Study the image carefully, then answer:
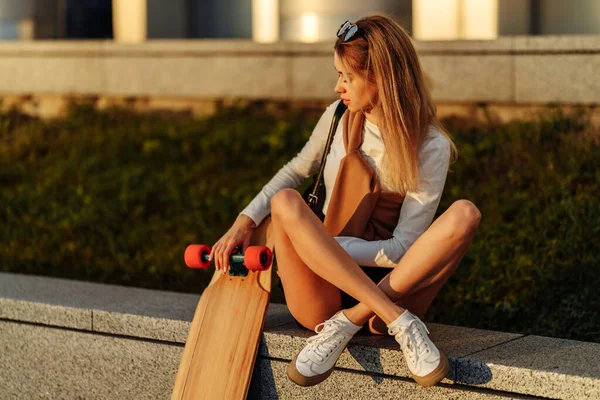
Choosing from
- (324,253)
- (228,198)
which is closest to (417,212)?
(324,253)

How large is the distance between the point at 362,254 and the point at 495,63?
3723 mm

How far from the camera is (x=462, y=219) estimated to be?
381 centimetres

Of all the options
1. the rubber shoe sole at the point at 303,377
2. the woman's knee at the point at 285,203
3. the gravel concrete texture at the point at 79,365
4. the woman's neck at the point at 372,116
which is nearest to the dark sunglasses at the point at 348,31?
the woman's neck at the point at 372,116

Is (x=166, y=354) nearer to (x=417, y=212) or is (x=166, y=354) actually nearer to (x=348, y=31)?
(x=417, y=212)

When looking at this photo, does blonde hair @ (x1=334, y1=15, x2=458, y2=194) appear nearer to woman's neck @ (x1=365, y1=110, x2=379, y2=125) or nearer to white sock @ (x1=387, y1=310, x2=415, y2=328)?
woman's neck @ (x1=365, y1=110, x2=379, y2=125)

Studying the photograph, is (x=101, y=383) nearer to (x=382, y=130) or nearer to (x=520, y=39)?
(x=382, y=130)

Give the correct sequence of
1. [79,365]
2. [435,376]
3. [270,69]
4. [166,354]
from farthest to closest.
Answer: [270,69] < [79,365] < [166,354] < [435,376]

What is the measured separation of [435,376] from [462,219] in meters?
0.56

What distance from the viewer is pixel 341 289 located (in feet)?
13.2

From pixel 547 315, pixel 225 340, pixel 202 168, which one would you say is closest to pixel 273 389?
pixel 225 340

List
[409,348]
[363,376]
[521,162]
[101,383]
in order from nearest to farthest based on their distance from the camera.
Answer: [409,348], [363,376], [101,383], [521,162]

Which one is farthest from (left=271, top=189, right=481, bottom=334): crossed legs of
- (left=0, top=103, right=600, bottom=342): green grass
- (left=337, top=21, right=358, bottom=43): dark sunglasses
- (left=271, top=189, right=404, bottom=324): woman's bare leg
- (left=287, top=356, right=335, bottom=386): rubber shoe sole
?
(left=0, top=103, right=600, bottom=342): green grass

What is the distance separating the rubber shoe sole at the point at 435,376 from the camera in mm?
3709

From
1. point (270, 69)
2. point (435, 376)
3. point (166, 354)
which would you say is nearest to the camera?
point (435, 376)
